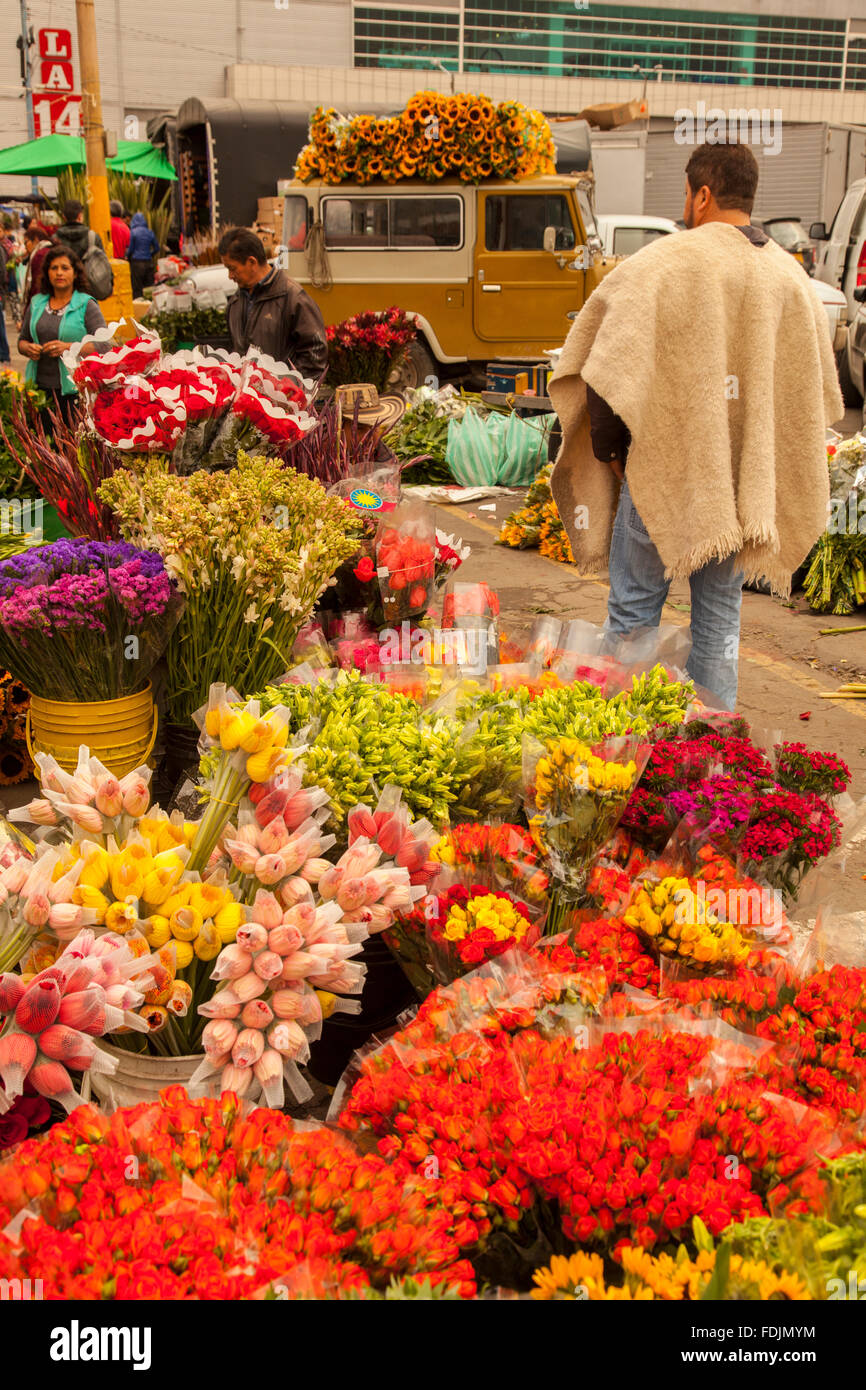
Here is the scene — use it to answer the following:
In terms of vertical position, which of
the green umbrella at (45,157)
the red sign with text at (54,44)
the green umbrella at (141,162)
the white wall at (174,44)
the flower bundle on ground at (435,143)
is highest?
the white wall at (174,44)

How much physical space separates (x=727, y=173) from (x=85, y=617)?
221 centimetres

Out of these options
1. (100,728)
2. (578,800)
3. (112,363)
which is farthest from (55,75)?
(578,800)

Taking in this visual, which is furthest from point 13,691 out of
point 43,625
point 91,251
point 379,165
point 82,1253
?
point 379,165

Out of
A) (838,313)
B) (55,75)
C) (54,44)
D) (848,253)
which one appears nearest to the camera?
(838,313)

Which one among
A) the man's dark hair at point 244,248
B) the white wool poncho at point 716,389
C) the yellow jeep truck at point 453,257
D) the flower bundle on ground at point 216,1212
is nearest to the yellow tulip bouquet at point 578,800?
the flower bundle on ground at point 216,1212

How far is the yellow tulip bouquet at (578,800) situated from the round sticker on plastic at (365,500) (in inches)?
61.0

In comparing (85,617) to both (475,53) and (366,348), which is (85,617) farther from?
(475,53)

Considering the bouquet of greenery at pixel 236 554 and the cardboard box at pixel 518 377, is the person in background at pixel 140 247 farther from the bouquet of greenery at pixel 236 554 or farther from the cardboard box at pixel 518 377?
the bouquet of greenery at pixel 236 554

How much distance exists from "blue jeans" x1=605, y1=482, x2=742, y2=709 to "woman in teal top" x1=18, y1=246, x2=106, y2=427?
4.46 meters

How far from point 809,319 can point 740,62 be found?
3966 cm

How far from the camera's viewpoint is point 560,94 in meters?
36.7

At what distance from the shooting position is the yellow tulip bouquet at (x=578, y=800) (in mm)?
2088

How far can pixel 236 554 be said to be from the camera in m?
2.81

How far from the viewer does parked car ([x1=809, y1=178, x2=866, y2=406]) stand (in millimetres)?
12633
